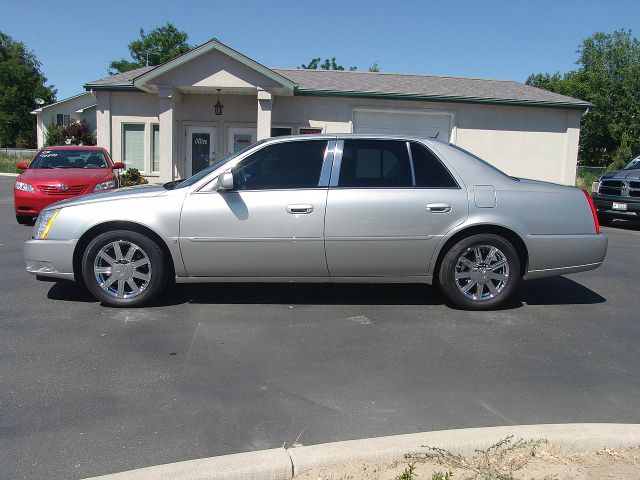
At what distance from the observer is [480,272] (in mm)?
5875

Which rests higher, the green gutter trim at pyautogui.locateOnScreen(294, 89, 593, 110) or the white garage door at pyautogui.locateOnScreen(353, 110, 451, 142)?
the green gutter trim at pyautogui.locateOnScreen(294, 89, 593, 110)

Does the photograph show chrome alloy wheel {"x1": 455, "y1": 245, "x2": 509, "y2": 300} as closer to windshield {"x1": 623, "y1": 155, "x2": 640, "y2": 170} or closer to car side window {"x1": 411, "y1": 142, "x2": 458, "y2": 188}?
car side window {"x1": 411, "y1": 142, "x2": 458, "y2": 188}

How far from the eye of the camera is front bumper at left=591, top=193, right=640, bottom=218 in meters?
14.2

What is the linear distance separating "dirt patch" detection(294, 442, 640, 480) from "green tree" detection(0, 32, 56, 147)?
67724 mm

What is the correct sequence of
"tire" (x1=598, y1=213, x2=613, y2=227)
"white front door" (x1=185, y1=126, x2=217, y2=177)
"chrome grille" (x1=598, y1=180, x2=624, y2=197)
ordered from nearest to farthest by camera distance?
1. "chrome grille" (x1=598, y1=180, x2=624, y2=197)
2. "tire" (x1=598, y1=213, x2=613, y2=227)
3. "white front door" (x1=185, y1=126, x2=217, y2=177)

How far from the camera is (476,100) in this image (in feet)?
61.2

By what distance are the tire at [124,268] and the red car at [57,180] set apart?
18.2ft

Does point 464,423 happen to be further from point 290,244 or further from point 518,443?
point 290,244

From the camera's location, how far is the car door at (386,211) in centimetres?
565

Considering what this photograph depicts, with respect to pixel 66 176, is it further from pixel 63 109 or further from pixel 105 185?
pixel 63 109

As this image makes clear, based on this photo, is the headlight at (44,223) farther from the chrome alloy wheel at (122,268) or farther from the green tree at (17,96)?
the green tree at (17,96)

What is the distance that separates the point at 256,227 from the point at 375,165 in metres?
1.33

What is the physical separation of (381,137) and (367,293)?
1.74 meters

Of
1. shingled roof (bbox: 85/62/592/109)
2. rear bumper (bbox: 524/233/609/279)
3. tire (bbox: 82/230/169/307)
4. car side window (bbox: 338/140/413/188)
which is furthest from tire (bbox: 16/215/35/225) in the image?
rear bumper (bbox: 524/233/609/279)
